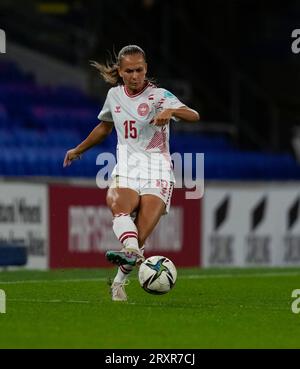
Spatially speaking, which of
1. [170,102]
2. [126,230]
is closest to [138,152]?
[170,102]

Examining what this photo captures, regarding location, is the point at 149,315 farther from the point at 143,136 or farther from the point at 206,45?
the point at 206,45

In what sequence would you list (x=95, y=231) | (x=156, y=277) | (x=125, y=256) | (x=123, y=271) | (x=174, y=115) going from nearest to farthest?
(x=125, y=256), (x=156, y=277), (x=174, y=115), (x=123, y=271), (x=95, y=231)

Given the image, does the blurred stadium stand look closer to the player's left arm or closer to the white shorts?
the white shorts

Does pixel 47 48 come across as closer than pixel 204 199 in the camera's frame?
No

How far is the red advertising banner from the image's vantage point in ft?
66.1

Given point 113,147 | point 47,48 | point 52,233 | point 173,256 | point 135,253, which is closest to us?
point 135,253

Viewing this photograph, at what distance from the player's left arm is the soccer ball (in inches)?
48.5

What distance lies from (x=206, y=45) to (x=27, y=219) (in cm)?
1114

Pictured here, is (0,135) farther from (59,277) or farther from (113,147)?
(59,277)

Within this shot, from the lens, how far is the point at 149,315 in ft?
35.8

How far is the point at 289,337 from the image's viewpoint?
975 centimetres

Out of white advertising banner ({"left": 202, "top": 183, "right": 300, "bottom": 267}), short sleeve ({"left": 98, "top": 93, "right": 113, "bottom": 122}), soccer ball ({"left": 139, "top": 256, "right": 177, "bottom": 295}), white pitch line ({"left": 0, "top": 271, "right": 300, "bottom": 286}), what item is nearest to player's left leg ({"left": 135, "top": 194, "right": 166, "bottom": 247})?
soccer ball ({"left": 139, "top": 256, "right": 177, "bottom": 295})
